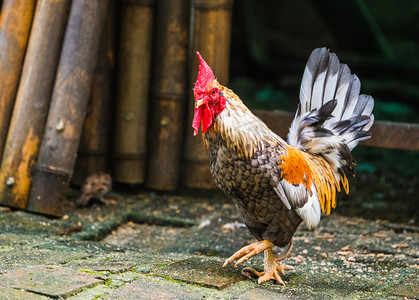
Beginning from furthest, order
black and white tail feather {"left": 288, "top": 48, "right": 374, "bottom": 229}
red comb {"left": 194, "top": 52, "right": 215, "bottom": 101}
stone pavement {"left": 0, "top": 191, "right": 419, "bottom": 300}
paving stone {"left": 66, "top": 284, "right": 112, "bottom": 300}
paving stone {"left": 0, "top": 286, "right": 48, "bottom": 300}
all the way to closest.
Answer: black and white tail feather {"left": 288, "top": 48, "right": 374, "bottom": 229}, red comb {"left": 194, "top": 52, "right": 215, "bottom": 101}, stone pavement {"left": 0, "top": 191, "right": 419, "bottom": 300}, paving stone {"left": 66, "top": 284, "right": 112, "bottom": 300}, paving stone {"left": 0, "top": 286, "right": 48, "bottom": 300}

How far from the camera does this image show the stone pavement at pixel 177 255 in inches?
126

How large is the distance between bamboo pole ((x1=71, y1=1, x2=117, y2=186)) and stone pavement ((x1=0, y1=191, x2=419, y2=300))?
43 cm

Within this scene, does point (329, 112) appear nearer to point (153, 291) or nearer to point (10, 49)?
point (153, 291)

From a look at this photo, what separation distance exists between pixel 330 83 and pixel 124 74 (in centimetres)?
257

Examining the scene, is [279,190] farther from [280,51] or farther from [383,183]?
[280,51]

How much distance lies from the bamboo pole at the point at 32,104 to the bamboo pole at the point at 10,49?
0.32ft

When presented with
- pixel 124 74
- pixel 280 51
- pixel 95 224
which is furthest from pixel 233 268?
pixel 280 51

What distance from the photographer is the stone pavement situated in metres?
3.20

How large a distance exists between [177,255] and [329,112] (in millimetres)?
1377

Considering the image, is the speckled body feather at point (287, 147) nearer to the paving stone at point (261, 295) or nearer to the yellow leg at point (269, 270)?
the yellow leg at point (269, 270)

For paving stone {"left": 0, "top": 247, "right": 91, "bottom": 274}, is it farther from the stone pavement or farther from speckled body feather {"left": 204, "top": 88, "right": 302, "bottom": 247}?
speckled body feather {"left": 204, "top": 88, "right": 302, "bottom": 247}

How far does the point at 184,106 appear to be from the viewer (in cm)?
602

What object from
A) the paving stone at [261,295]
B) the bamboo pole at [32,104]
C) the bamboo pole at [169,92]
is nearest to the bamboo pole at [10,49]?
the bamboo pole at [32,104]

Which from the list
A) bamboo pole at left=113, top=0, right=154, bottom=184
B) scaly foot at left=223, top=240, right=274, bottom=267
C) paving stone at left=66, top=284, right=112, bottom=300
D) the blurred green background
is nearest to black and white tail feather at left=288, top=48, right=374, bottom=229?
scaly foot at left=223, top=240, right=274, bottom=267
